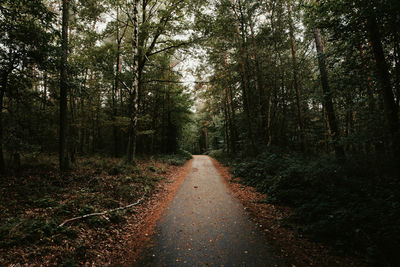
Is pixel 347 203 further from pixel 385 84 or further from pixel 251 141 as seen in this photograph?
pixel 251 141

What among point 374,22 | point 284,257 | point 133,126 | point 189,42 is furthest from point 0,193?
point 374,22

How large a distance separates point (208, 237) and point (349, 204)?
3461 mm

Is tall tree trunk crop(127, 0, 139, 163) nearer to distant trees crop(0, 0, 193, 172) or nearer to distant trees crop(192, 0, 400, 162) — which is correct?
distant trees crop(0, 0, 193, 172)

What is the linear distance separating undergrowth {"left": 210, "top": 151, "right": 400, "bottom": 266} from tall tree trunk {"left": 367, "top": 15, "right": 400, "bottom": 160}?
99cm

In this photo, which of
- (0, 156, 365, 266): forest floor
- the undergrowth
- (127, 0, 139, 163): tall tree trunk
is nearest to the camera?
the undergrowth

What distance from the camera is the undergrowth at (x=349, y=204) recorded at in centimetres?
295

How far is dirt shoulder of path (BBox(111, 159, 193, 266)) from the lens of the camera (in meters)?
3.49

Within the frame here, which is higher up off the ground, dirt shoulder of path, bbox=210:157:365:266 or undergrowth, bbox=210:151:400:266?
undergrowth, bbox=210:151:400:266

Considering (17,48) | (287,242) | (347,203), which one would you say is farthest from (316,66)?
A: (17,48)

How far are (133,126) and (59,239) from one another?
783cm

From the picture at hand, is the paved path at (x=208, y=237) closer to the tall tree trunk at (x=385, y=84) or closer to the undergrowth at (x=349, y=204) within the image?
the undergrowth at (x=349, y=204)

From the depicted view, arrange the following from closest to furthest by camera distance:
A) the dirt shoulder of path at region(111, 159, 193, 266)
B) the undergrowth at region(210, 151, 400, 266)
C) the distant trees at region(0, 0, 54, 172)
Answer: the undergrowth at region(210, 151, 400, 266) → the dirt shoulder of path at region(111, 159, 193, 266) → the distant trees at region(0, 0, 54, 172)

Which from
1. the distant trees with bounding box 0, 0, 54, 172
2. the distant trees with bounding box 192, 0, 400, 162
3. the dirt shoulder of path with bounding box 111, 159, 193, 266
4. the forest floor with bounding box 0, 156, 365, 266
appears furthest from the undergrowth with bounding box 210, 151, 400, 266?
the distant trees with bounding box 0, 0, 54, 172

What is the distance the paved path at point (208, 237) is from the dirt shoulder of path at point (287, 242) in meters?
0.25
